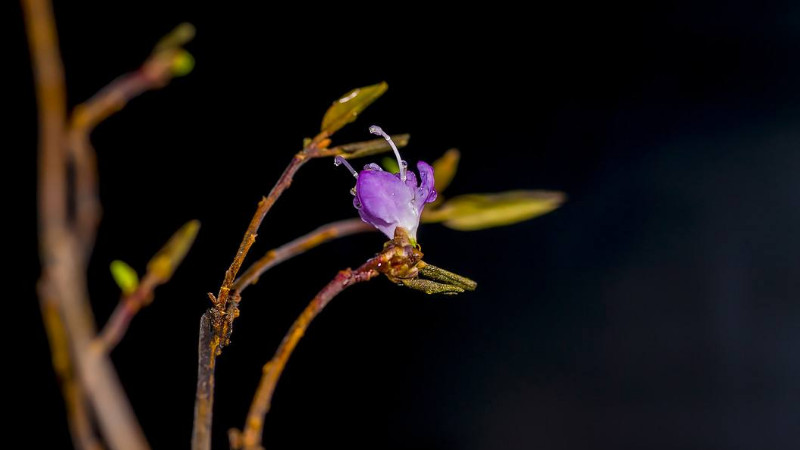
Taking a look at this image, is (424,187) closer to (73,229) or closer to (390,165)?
(390,165)

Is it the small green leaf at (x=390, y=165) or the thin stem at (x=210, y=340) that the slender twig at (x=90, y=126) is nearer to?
the thin stem at (x=210, y=340)

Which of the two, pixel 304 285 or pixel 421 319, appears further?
pixel 421 319

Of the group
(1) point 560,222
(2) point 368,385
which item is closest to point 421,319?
(2) point 368,385

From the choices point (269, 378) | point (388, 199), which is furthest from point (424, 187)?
point (269, 378)

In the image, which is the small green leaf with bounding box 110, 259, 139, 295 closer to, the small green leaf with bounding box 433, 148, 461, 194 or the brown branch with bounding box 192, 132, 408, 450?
the brown branch with bounding box 192, 132, 408, 450

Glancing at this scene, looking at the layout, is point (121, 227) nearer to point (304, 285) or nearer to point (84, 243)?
point (304, 285)

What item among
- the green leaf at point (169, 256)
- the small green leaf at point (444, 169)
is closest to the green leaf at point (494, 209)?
the small green leaf at point (444, 169)

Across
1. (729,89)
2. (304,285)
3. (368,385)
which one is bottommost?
(368,385)
